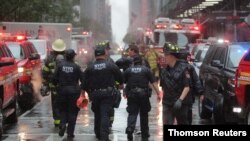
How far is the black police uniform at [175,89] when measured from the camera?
8742 mm

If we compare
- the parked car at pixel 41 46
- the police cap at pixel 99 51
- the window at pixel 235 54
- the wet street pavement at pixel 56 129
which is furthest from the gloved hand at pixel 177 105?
the parked car at pixel 41 46

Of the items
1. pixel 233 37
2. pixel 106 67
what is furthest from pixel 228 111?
pixel 233 37

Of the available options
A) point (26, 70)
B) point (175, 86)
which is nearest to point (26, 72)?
point (26, 70)

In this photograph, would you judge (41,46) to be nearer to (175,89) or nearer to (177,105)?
(175,89)

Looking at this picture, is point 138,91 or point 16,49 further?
point 16,49

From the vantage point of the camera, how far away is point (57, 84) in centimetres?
1144

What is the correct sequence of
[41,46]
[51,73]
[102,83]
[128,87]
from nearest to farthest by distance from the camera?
[102,83]
[128,87]
[51,73]
[41,46]

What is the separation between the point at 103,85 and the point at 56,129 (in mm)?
3022

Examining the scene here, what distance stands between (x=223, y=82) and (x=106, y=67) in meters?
2.95

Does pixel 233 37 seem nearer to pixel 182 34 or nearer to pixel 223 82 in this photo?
pixel 182 34

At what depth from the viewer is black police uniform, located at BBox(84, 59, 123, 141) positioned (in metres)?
10.2

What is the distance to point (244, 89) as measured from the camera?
10.5 meters

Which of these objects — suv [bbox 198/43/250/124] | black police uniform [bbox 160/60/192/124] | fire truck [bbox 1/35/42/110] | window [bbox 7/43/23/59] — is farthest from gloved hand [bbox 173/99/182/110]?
window [bbox 7/43/23/59]

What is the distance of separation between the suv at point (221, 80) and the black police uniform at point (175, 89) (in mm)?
2410
